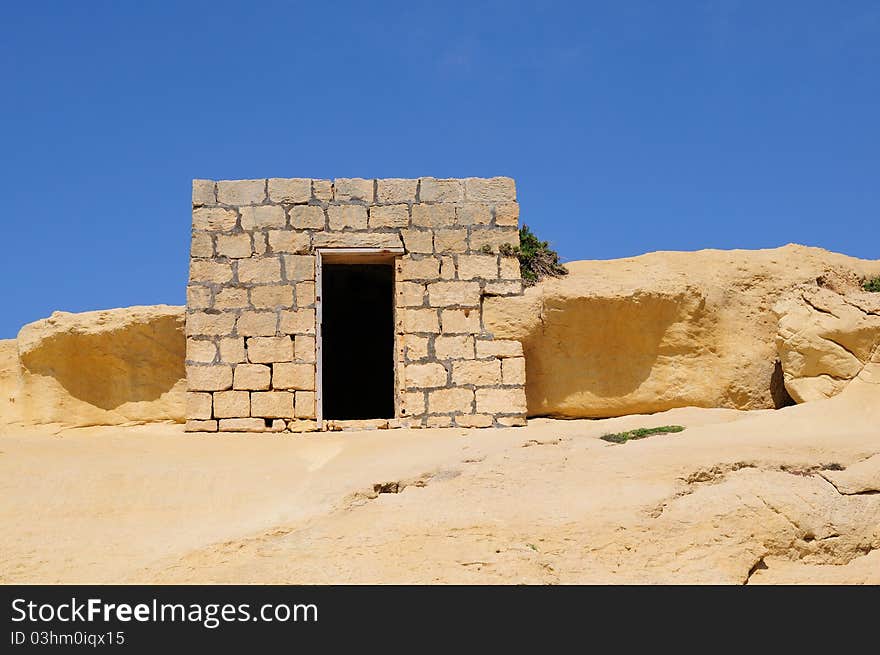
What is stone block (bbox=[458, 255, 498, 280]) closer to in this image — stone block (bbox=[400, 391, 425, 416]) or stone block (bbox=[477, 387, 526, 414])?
stone block (bbox=[477, 387, 526, 414])

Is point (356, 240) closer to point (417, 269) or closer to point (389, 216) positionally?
point (389, 216)

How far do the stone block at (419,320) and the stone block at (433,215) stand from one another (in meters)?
1.08

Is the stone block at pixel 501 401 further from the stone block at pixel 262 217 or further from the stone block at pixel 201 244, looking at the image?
the stone block at pixel 201 244

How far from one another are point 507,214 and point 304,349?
296cm

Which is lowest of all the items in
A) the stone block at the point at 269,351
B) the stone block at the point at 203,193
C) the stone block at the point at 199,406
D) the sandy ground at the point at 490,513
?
the sandy ground at the point at 490,513

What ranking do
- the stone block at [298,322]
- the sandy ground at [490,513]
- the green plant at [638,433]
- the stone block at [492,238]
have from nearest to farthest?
the sandy ground at [490,513] → the green plant at [638,433] → the stone block at [298,322] → the stone block at [492,238]

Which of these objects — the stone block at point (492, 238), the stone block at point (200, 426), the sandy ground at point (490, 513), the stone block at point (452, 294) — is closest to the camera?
the sandy ground at point (490, 513)

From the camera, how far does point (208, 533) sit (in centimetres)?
634

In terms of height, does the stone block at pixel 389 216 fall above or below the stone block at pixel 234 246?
above

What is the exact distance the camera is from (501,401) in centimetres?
1131

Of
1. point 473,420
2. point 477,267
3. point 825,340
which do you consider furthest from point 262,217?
point 825,340

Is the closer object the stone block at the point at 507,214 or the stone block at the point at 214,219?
the stone block at the point at 214,219

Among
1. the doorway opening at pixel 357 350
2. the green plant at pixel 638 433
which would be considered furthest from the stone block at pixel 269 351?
the green plant at pixel 638 433

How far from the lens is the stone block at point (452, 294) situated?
11617 millimetres
